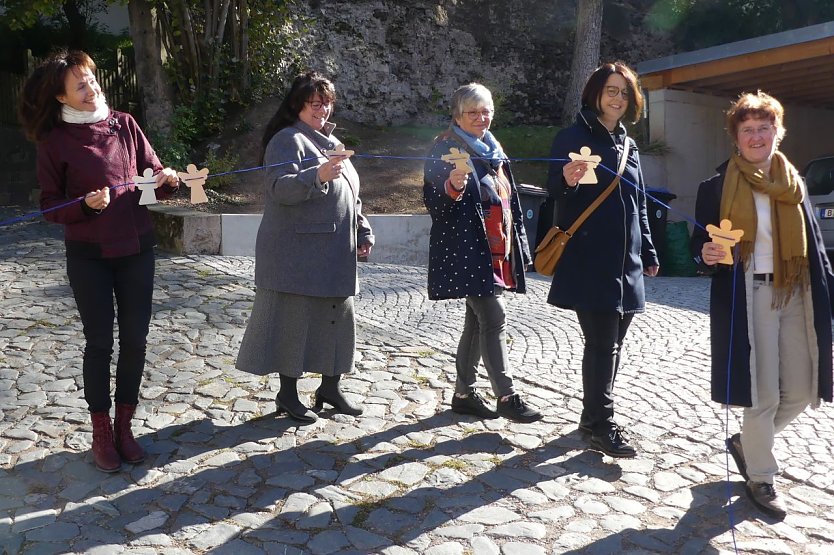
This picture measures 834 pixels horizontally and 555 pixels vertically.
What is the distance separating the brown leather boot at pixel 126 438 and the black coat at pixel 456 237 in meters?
1.57

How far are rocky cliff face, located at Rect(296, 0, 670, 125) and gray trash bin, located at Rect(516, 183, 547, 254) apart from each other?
209 inches

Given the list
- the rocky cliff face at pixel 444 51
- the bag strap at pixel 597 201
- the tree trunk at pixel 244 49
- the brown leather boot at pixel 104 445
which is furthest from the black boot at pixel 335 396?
the rocky cliff face at pixel 444 51

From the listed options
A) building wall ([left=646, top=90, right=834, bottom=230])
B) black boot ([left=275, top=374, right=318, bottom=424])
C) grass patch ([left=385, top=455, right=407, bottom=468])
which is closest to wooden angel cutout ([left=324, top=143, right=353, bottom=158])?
black boot ([left=275, top=374, right=318, bottom=424])

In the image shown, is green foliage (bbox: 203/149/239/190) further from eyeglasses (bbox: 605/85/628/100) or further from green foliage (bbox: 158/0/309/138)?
eyeglasses (bbox: 605/85/628/100)

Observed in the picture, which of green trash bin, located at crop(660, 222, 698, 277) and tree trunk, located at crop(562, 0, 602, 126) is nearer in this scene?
green trash bin, located at crop(660, 222, 698, 277)

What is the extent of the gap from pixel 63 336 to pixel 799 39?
10.0m

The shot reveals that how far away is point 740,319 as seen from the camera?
3414mm

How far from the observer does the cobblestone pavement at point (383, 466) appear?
320 cm

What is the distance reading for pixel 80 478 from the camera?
3.60 metres

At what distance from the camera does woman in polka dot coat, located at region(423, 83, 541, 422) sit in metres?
4.13

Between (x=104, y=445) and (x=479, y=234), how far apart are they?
6.58 feet

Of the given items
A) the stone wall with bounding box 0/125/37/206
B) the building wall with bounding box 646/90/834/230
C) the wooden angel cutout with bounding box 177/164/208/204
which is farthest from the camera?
the stone wall with bounding box 0/125/37/206

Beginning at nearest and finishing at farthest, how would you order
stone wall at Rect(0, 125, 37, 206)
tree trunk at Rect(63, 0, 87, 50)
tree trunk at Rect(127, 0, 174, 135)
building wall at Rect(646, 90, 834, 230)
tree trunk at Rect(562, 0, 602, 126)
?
1. tree trunk at Rect(127, 0, 174, 135)
2. building wall at Rect(646, 90, 834, 230)
3. tree trunk at Rect(562, 0, 602, 126)
4. stone wall at Rect(0, 125, 37, 206)
5. tree trunk at Rect(63, 0, 87, 50)

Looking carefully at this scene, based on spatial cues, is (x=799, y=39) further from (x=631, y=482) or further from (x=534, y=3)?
(x=631, y=482)
